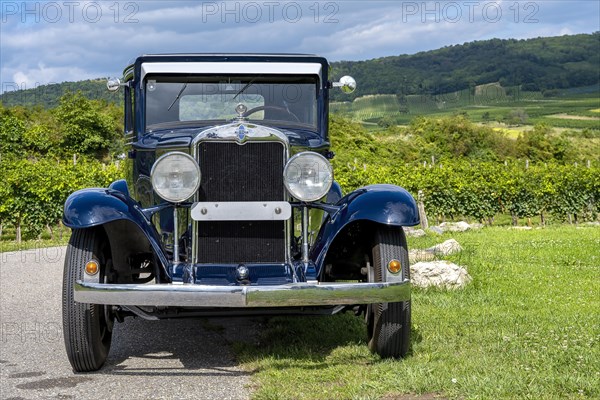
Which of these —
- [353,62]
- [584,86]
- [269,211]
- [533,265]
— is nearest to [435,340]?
[269,211]

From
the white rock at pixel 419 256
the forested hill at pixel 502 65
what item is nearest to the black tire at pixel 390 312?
the white rock at pixel 419 256

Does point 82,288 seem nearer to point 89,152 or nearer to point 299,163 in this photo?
point 299,163

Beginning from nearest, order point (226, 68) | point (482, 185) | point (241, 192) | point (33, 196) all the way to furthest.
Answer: point (241, 192) → point (226, 68) → point (33, 196) → point (482, 185)

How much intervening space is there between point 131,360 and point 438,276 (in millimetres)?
4003

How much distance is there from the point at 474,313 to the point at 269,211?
2.63 meters

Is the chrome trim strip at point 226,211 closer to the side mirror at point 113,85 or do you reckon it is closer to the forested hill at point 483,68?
the side mirror at point 113,85

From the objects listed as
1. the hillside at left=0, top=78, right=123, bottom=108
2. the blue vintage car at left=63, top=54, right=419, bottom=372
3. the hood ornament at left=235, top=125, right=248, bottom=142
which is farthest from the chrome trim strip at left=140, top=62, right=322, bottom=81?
the hillside at left=0, top=78, right=123, bottom=108

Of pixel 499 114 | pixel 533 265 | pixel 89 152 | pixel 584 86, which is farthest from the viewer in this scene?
pixel 584 86

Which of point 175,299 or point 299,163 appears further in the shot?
point 299,163

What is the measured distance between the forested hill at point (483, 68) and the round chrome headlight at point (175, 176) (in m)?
55.4

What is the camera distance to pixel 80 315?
5.07 m

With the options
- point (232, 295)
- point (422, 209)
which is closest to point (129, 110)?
point (232, 295)

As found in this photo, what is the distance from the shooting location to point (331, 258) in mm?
5863

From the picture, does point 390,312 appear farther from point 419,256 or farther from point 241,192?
point 419,256
